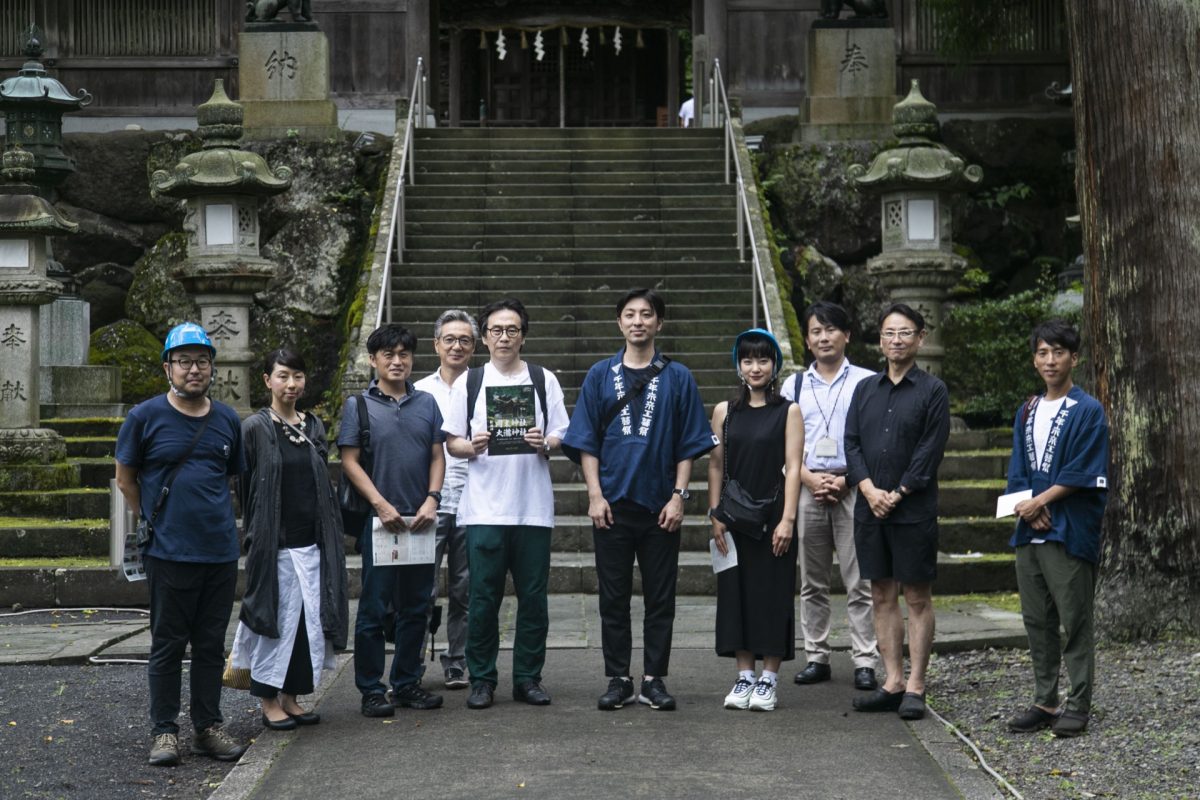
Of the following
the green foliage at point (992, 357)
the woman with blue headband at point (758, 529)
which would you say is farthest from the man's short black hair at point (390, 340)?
the green foliage at point (992, 357)

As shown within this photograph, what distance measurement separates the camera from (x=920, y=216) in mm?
13328

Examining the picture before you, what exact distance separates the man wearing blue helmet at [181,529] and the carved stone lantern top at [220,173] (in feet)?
23.0

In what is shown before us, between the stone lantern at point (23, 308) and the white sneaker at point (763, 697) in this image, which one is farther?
the stone lantern at point (23, 308)

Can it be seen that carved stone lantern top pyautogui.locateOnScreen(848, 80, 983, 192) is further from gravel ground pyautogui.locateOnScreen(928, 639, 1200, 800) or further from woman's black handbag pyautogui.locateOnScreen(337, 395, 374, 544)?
woman's black handbag pyautogui.locateOnScreen(337, 395, 374, 544)

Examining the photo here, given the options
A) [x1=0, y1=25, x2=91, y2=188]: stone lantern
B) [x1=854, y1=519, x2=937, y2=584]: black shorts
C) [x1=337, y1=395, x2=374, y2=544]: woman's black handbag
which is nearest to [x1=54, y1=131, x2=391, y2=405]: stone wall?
[x1=0, y1=25, x2=91, y2=188]: stone lantern

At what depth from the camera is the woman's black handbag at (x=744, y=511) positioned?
6.93 meters

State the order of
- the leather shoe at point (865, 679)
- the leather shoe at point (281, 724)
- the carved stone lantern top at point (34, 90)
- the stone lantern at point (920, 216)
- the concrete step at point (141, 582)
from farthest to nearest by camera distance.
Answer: the carved stone lantern top at point (34, 90) → the stone lantern at point (920, 216) → the concrete step at point (141, 582) → the leather shoe at point (865, 679) → the leather shoe at point (281, 724)

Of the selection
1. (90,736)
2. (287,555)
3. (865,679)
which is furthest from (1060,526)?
(90,736)

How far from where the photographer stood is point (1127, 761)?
19.7ft

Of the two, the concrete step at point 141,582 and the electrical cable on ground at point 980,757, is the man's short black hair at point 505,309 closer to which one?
the electrical cable on ground at point 980,757

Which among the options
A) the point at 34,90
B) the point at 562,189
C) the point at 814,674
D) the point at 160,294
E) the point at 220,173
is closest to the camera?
the point at 814,674

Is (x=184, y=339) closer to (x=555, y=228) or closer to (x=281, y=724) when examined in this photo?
(x=281, y=724)

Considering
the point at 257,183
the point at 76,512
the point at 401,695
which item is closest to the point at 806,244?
the point at 257,183

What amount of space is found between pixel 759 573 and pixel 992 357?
28.7ft
